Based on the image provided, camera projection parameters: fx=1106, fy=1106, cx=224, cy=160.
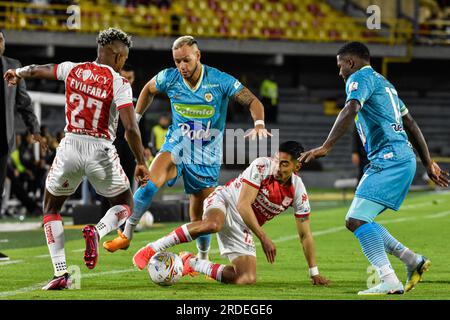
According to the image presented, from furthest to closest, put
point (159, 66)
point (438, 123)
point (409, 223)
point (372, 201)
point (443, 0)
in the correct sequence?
point (443, 0)
point (438, 123)
point (159, 66)
point (409, 223)
point (372, 201)

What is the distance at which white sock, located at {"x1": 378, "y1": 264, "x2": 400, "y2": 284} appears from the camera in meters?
8.50

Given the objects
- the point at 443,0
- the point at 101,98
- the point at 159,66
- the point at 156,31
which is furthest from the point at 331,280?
the point at 443,0

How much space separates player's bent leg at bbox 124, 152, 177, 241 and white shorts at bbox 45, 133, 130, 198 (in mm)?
1274

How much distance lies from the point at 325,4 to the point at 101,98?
31.3m

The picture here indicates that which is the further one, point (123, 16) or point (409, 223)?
point (123, 16)

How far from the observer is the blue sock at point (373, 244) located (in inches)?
338

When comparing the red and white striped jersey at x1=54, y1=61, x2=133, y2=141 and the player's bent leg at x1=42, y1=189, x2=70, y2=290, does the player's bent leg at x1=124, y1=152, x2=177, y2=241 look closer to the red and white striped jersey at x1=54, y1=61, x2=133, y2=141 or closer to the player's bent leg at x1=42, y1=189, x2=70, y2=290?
the player's bent leg at x1=42, y1=189, x2=70, y2=290

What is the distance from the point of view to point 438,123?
39.2 metres

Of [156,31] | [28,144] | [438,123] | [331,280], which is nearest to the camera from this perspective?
[331,280]

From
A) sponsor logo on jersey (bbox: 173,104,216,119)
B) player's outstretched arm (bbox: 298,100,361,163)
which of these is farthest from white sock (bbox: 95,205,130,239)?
player's outstretched arm (bbox: 298,100,361,163)

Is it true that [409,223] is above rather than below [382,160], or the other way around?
below

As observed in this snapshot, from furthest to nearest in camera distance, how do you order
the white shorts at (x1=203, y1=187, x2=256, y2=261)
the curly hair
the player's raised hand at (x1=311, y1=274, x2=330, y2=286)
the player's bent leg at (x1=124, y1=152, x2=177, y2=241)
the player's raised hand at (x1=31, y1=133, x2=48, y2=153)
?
the player's bent leg at (x1=124, y1=152, x2=177, y2=241) → the player's raised hand at (x1=31, y1=133, x2=48, y2=153) → the white shorts at (x1=203, y1=187, x2=256, y2=261) → the player's raised hand at (x1=311, y1=274, x2=330, y2=286) → the curly hair

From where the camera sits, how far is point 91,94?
29.2 feet
